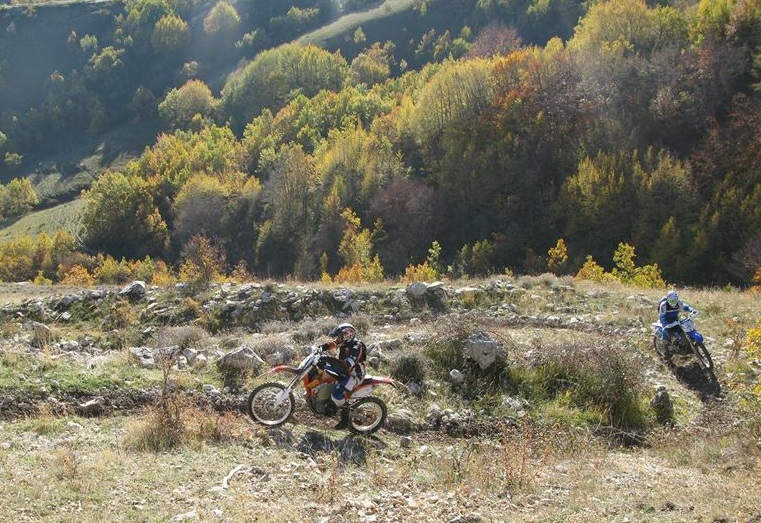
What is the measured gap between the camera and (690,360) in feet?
48.1

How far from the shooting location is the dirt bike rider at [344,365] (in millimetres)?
10969

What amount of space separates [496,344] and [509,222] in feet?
188

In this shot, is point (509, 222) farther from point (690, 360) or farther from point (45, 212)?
point (45, 212)

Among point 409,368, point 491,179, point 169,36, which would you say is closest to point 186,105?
point 169,36

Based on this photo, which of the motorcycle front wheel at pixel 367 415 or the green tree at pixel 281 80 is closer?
the motorcycle front wheel at pixel 367 415

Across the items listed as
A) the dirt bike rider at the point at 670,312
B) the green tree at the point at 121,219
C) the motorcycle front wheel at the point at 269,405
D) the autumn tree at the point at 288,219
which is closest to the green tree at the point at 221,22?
the green tree at the point at 121,219

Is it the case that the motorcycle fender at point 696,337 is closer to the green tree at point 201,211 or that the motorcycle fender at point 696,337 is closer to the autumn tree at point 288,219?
the autumn tree at point 288,219

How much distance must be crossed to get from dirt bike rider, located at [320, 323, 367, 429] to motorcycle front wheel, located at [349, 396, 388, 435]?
0.64ft

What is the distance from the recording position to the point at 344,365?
11.1 m

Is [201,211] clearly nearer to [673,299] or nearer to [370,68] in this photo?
[370,68]

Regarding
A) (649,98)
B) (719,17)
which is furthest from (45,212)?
(719,17)

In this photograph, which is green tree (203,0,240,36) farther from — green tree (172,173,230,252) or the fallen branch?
the fallen branch

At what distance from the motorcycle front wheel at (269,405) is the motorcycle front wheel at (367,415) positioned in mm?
1134

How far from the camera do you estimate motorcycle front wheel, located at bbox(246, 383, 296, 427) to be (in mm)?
11070
